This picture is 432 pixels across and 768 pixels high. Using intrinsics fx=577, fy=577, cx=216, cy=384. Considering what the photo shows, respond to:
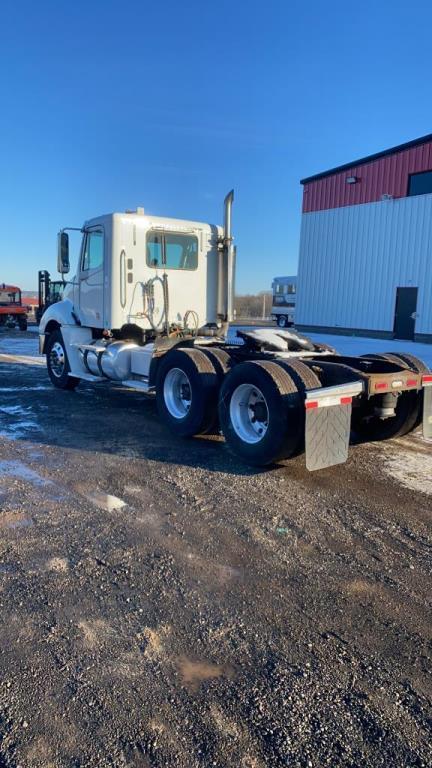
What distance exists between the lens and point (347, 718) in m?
2.43

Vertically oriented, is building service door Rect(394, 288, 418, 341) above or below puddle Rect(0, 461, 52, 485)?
above

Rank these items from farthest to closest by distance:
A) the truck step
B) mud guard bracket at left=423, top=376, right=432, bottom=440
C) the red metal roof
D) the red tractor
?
the red tractor, the red metal roof, the truck step, mud guard bracket at left=423, top=376, right=432, bottom=440

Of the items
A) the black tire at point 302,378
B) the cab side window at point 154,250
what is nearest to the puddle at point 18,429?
the cab side window at point 154,250

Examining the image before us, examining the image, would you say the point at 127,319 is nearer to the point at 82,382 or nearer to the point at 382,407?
the point at 82,382

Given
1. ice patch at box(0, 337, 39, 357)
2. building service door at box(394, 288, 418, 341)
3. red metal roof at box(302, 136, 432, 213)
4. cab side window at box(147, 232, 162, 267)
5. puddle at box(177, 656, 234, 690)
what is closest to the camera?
puddle at box(177, 656, 234, 690)

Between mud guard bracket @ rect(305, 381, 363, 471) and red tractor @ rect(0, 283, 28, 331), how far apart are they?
92.3ft

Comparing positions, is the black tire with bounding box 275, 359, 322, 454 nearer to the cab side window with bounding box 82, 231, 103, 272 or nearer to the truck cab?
the truck cab

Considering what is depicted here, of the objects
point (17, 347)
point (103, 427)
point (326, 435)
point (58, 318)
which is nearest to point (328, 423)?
point (326, 435)

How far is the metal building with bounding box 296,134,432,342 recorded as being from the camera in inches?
899

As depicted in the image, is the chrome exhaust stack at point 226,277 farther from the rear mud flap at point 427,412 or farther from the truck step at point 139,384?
the rear mud flap at point 427,412

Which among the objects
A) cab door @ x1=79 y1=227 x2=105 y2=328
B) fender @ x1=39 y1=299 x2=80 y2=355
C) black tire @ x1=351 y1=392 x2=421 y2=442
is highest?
cab door @ x1=79 y1=227 x2=105 y2=328

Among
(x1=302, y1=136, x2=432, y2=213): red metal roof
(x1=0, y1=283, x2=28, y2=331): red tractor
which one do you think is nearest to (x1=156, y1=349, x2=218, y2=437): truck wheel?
(x1=302, y1=136, x2=432, y2=213): red metal roof

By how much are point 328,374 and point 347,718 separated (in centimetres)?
417

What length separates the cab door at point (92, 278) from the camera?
30.1 feet
